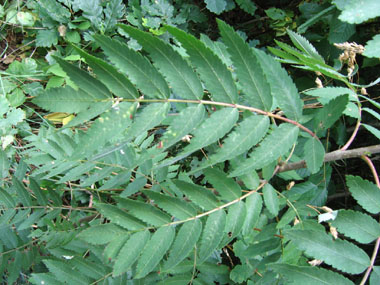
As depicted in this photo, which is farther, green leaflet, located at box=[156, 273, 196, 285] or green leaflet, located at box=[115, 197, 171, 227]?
green leaflet, located at box=[156, 273, 196, 285]

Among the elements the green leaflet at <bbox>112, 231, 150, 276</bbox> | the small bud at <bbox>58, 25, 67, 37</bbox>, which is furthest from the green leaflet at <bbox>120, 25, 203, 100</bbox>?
the small bud at <bbox>58, 25, 67, 37</bbox>

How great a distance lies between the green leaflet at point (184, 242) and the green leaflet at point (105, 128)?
1.12 ft

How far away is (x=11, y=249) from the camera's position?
1347 mm

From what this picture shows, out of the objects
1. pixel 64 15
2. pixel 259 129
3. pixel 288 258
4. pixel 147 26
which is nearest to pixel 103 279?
pixel 288 258

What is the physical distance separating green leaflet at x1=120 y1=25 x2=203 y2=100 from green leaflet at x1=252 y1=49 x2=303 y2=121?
0.17 m

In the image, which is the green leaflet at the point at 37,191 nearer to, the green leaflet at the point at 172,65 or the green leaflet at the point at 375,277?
the green leaflet at the point at 172,65

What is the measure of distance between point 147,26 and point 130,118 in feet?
5.76

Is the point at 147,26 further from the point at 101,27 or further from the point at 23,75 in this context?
the point at 23,75

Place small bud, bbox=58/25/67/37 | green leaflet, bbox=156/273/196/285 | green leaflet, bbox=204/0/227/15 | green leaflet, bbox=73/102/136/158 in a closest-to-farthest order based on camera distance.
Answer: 1. green leaflet, bbox=73/102/136/158
2. green leaflet, bbox=156/273/196/285
3. green leaflet, bbox=204/0/227/15
4. small bud, bbox=58/25/67/37

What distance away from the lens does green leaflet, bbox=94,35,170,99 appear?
0.69m

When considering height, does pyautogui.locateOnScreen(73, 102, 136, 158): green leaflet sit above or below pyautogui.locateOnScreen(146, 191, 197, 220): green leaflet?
above

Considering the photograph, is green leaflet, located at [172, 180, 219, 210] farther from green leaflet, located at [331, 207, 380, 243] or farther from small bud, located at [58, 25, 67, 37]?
small bud, located at [58, 25, 67, 37]

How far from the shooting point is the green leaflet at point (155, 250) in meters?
0.85

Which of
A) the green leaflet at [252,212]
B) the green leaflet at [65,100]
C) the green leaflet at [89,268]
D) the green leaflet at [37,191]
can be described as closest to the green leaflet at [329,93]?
the green leaflet at [252,212]
